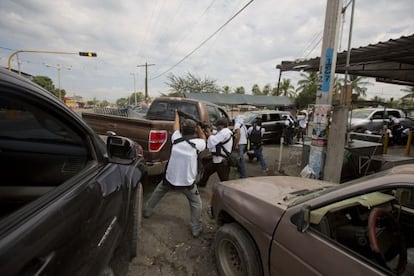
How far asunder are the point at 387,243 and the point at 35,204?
2.19 meters

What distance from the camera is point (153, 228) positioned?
131 inches

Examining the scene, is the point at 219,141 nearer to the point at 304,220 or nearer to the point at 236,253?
the point at 236,253

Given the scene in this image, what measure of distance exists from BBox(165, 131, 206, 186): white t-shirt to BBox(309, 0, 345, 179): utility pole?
9.18 ft

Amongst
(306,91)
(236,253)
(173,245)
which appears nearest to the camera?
(236,253)

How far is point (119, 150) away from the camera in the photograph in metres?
2.04

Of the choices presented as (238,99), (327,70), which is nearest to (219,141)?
(327,70)

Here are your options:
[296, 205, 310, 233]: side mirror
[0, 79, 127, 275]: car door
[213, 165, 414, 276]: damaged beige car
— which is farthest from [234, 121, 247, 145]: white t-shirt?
[296, 205, 310, 233]: side mirror

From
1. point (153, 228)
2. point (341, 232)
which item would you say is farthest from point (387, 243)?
point (153, 228)

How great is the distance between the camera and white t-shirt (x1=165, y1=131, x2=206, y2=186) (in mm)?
3090

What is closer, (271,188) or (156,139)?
(271,188)

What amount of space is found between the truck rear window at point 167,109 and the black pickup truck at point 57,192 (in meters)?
2.87

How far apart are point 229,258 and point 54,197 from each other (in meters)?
1.81

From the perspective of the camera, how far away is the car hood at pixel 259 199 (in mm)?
1827

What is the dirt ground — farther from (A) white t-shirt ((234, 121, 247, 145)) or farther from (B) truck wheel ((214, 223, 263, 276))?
(A) white t-shirt ((234, 121, 247, 145))
